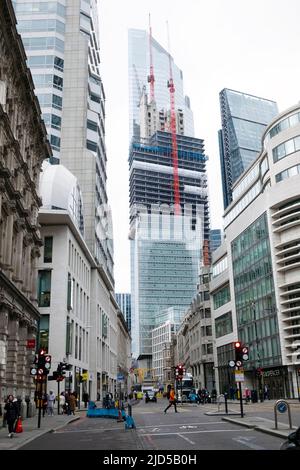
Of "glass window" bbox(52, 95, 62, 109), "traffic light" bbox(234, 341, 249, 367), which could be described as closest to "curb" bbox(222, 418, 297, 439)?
"traffic light" bbox(234, 341, 249, 367)

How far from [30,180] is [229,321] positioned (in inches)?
2092

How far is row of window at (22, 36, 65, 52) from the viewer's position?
88000mm

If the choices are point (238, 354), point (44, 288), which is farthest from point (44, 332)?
point (238, 354)

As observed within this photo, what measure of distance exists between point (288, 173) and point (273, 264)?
37.4 feet

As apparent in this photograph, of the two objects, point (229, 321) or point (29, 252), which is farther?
point (229, 321)

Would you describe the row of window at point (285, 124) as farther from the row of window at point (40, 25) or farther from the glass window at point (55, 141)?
the row of window at point (40, 25)

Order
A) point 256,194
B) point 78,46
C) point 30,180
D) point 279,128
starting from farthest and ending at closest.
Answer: point 78,46 < point 256,194 < point 279,128 < point 30,180

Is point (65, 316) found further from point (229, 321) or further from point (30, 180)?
point (229, 321)

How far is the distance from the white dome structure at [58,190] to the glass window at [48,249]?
3.71 metres

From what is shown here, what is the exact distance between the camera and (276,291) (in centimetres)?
6238

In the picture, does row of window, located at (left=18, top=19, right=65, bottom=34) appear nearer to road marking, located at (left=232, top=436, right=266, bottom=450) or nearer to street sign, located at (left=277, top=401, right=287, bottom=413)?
street sign, located at (left=277, top=401, right=287, bottom=413)

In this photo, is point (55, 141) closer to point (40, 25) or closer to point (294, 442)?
point (40, 25)

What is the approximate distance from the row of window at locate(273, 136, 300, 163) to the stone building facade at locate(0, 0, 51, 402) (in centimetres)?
3282
